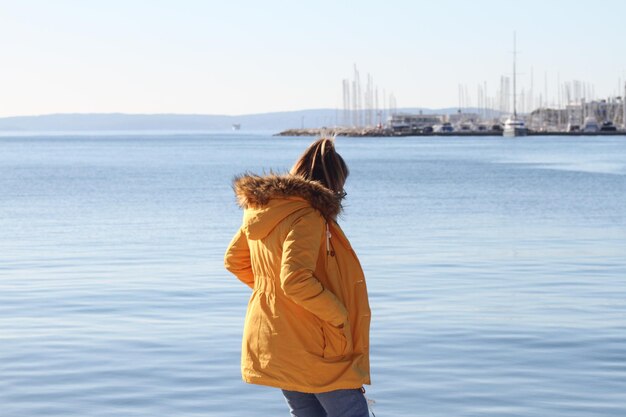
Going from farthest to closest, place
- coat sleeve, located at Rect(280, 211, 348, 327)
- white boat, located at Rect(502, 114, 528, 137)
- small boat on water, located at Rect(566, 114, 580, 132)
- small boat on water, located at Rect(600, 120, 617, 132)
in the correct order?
1. small boat on water, located at Rect(566, 114, 580, 132)
2. small boat on water, located at Rect(600, 120, 617, 132)
3. white boat, located at Rect(502, 114, 528, 137)
4. coat sleeve, located at Rect(280, 211, 348, 327)

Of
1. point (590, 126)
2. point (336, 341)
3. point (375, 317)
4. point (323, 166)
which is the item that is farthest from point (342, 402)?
point (590, 126)

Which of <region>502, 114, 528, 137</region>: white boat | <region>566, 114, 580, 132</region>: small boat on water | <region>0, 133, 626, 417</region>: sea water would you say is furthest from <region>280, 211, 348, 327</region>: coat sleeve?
<region>566, 114, 580, 132</region>: small boat on water

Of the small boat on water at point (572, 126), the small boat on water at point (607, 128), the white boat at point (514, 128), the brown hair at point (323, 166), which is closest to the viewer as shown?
the brown hair at point (323, 166)

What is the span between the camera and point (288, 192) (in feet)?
14.7

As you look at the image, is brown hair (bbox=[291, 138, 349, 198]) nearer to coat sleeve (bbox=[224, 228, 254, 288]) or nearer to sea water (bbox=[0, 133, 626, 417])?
coat sleeve (bbox=[224, 228, 254, 288])

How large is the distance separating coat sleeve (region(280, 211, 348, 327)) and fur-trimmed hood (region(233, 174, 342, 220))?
2.1 inches

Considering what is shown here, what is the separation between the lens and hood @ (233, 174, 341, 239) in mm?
4465

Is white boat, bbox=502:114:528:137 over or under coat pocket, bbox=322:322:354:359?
under

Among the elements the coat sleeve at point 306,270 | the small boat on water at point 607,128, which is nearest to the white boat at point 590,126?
the small boat on water at point 607,128

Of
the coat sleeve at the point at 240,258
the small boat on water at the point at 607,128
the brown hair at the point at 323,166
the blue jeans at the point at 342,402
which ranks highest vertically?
the brown hair at the point at 323,166

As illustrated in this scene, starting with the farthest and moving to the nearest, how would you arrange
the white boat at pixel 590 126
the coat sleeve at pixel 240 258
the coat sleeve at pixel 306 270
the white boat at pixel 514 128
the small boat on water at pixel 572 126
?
the small boat on water at pixel 572 126, the white boat at pixel 590 126, the white boat at pixel 514 128, the coat sleeve at pixel 240 258, the coat sleeve at pixel 306 270

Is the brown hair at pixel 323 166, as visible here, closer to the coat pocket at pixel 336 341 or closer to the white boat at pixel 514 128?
the coat pocket at pixel 336 341

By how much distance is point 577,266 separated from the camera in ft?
51.3

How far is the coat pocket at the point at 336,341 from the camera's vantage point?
4.53 m
